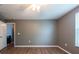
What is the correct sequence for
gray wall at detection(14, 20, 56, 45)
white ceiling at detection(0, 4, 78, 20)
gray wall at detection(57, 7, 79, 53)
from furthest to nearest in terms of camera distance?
1. gray wall at detection(14, 20, 56, 45)
2. gray wall at detection(57, 7, 79, 53)
3. white ceiling at detection(0, 4, 78, 20)

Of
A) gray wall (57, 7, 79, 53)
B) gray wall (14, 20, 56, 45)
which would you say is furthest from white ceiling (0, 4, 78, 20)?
gray wall (14, 20, 56, 45)

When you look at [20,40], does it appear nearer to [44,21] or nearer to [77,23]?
[44,21]

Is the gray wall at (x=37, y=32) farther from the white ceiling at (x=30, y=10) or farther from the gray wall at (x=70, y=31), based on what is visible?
the gray wall at (x=70, y=31)

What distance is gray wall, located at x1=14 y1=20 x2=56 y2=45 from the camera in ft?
25.9

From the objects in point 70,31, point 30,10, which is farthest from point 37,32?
point 70,31

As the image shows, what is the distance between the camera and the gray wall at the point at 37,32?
7898 millimetres

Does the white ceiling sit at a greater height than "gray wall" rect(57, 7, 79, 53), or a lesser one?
greater

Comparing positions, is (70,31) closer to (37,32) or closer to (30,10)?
(30,10)

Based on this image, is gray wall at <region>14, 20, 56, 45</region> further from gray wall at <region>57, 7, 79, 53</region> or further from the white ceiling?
gray wall at <region>57, 7, 79, 53</region>

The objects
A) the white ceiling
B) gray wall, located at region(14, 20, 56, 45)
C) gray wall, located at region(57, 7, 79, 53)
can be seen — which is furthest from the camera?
gray wall, located at region(14, 20, 56, 45)

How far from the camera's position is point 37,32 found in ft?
26.1

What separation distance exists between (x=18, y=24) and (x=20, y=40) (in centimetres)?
111
